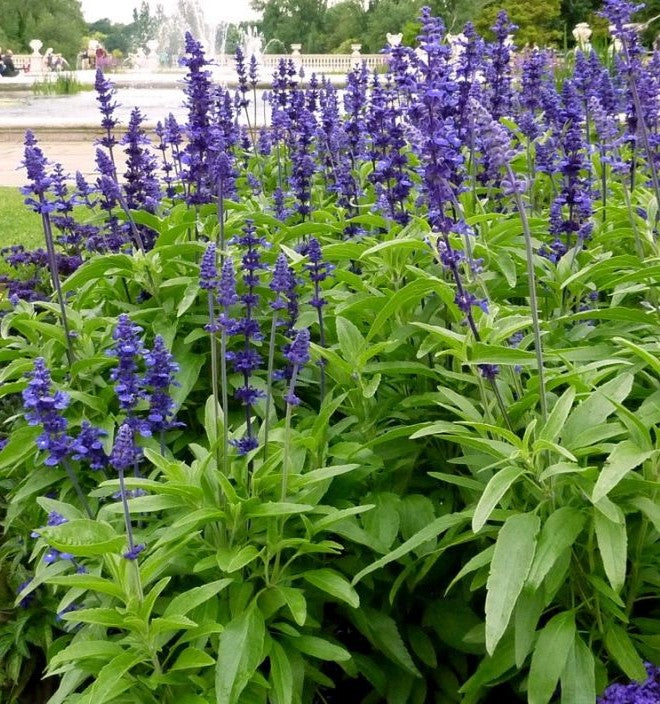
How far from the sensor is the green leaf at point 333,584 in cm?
283

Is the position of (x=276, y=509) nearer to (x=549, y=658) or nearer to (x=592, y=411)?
(x=549, y=658)

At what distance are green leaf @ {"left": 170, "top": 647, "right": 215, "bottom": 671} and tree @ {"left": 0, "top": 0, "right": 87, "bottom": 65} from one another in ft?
240

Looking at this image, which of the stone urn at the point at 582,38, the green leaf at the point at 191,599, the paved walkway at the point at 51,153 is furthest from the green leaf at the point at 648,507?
the paved walkway at the point at 51,153

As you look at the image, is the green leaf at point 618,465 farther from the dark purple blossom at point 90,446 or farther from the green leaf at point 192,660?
the dark purple blossom at point 90,446

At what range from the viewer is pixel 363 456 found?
3.23 meters

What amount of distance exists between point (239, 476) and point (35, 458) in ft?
3.92

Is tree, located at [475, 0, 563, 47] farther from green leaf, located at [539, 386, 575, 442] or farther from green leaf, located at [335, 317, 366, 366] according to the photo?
green leaf, located at [539, 386, 575, 442]

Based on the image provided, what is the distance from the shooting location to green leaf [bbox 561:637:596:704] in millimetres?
2611

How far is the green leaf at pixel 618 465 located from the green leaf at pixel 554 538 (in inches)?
6.2

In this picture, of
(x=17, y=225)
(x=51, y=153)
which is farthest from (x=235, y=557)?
(x=51, y=153)

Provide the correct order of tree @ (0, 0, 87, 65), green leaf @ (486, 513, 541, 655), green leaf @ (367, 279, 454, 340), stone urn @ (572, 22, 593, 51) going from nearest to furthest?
green leaf @ (486, 513, 541, 655) < green leaf @ (367, 279, 454, 340) < stone urn @ (572, 22, 593, 51) < tree @ (0, 0, 87, 65)

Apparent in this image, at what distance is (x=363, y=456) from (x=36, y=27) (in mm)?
75822

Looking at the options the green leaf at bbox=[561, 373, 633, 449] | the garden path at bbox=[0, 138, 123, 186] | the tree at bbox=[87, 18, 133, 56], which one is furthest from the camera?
the tree at bbox=[87, 18, 133, 56]

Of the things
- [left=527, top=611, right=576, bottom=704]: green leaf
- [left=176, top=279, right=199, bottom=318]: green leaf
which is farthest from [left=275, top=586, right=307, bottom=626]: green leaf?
[left=176, top=279, right=199, bottom=318]: green leaf
